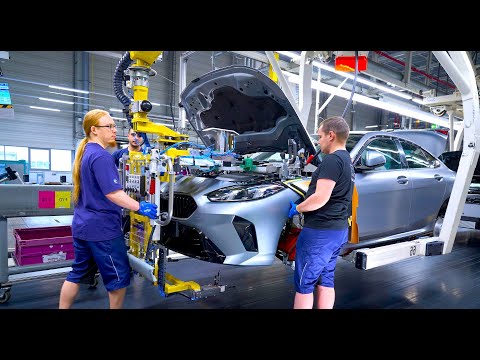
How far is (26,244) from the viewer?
3088 millimetres

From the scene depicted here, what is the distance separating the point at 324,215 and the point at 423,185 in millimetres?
2184

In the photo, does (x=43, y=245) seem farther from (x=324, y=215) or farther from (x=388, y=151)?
(x=388, y=151)

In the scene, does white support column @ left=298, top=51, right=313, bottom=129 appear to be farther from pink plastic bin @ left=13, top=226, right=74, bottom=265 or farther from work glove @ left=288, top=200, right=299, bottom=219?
pink plastic bin @ left=13, top=226, right=74, bottom=265

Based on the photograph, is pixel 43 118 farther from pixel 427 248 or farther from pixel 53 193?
pixel 427 248

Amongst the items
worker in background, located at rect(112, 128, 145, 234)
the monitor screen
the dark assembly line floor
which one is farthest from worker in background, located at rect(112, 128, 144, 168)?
the monitor screen

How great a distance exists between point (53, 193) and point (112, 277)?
137 cm

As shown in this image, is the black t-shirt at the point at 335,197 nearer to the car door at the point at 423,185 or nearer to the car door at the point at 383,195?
the car door at the point at 383,195

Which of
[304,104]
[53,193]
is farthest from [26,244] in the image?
[304,104]

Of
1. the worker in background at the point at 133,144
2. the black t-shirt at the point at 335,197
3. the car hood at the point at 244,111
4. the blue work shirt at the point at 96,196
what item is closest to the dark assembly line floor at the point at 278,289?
the blue work shirt at the point at 96,196

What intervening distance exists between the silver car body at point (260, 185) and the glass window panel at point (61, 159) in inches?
522

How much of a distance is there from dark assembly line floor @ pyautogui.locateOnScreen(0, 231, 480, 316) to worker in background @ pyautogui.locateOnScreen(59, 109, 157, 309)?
58cm

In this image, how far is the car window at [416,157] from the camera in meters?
3.79

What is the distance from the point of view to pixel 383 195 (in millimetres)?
3203
